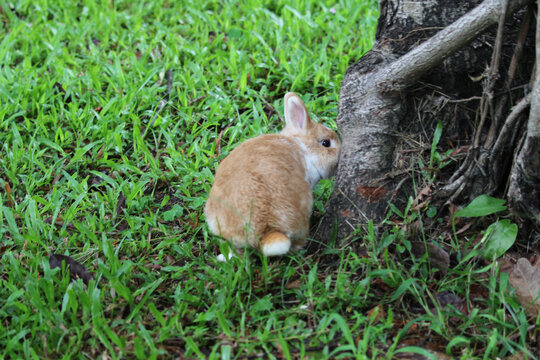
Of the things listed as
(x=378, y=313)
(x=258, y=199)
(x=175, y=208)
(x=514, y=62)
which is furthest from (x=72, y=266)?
(x=514, y=62)

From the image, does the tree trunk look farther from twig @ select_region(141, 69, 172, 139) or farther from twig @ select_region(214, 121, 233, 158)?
twig @ select_region(141, 69, 172, 139)

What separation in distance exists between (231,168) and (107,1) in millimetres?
3389

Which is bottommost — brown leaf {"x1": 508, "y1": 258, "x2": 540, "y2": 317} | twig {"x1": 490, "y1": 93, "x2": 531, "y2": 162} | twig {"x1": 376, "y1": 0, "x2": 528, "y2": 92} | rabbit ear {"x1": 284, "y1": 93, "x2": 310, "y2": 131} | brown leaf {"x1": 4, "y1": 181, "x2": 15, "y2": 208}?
brown leaf {"x1": 4, "y1": 181, "x2": 15, "y2": 208}

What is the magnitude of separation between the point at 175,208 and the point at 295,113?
0.93m

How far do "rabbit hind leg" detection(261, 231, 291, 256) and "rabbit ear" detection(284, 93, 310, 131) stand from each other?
40.9 inches

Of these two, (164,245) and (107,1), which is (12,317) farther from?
(107,1)

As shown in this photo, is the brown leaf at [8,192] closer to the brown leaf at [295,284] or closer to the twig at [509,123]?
the brown leaf at [295,284]

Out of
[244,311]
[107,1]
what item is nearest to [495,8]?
[244,311]

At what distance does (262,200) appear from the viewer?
3.08m

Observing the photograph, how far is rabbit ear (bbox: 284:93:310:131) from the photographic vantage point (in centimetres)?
385

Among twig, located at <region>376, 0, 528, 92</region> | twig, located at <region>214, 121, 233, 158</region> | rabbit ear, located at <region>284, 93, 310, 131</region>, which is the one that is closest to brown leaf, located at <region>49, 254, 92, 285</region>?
twig, located at <region>214, 121, 233, 158</region>

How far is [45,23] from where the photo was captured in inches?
223

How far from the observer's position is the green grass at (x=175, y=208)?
108 inches

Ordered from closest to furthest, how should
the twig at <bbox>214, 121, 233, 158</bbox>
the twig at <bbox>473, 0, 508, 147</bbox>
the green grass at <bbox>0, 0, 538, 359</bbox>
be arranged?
1. the green grass at <bbox>0, 0, 538, 359</bbox>
2. the twig at <bbox>473, 0, 508, 147</bbox>
3. the twig at <bbox>214, 121, 233, 158</bbox>
